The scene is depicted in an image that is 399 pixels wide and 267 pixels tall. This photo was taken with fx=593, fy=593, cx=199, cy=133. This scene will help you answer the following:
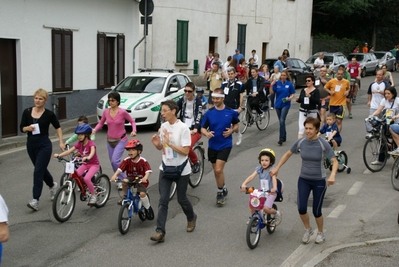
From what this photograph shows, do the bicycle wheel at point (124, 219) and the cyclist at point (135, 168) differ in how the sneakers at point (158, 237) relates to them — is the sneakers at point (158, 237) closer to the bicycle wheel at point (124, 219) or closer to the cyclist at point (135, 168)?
the bicycle wheel at point (124, 219)

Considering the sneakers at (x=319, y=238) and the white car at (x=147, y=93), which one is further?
the white car at (x=147, y=93)

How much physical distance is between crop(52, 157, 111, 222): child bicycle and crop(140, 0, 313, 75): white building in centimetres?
1575

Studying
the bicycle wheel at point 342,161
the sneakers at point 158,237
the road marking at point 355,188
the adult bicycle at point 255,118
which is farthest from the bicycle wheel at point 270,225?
the adult bicycle at point 255,118

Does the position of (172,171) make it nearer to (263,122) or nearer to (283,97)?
(283,97)

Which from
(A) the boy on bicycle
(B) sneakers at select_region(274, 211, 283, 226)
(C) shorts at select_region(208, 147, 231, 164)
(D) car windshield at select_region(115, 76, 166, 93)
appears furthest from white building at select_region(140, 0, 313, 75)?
(B) sneakers at select_region(274, 211, 283, 226)

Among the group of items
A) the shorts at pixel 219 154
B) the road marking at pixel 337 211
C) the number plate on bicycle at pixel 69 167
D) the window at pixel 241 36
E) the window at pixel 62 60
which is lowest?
the road marking at pixel 337 211

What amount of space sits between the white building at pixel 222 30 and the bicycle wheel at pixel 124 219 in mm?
16983

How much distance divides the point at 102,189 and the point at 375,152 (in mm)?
5788

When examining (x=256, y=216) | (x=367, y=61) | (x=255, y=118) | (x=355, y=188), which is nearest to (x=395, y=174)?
(x=355, y=188)

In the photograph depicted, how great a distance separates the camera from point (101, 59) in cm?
1975

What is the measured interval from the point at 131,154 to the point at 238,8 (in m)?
24.8

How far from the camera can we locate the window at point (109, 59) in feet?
64.3

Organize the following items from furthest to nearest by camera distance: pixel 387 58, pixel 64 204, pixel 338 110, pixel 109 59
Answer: pixel 387 58, pixel 109 59, pixel 338 110, pixel 64 204

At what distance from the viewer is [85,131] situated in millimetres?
9000
